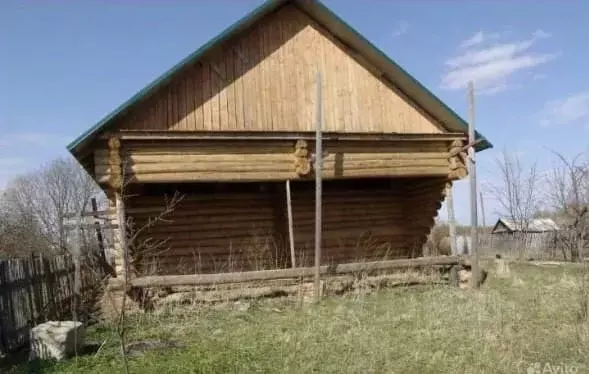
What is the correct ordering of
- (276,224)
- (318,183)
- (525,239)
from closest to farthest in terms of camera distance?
(318,183) < (276,224) < (525,239)

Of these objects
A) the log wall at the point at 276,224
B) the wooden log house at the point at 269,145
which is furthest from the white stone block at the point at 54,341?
the log wall at the point at 276,224

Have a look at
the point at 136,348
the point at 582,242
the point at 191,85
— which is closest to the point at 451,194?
the point at 191,85

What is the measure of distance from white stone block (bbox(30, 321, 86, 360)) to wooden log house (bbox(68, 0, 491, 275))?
345cm

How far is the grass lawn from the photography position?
6.86 m

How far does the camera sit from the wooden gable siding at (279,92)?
41.2 ft

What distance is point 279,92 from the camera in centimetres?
1344

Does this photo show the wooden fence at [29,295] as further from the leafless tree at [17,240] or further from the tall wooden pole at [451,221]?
the leafless tree at [17,240]

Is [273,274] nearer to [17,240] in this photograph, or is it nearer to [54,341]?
[54,341]

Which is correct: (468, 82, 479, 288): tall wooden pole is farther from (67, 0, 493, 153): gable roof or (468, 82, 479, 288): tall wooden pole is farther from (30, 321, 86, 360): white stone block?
(30, 321, 86, 360): white stone block

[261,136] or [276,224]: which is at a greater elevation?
[261,136]

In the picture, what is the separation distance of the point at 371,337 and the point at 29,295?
19.6ft

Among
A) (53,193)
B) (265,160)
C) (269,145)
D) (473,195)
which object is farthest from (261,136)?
(53,193)

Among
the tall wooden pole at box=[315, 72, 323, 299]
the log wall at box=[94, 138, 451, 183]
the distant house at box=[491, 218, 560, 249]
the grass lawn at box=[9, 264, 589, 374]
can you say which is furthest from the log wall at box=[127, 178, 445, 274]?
the distant house at box=[491, 218, 560, 249]

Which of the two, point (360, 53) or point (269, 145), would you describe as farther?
point (360, 53)
